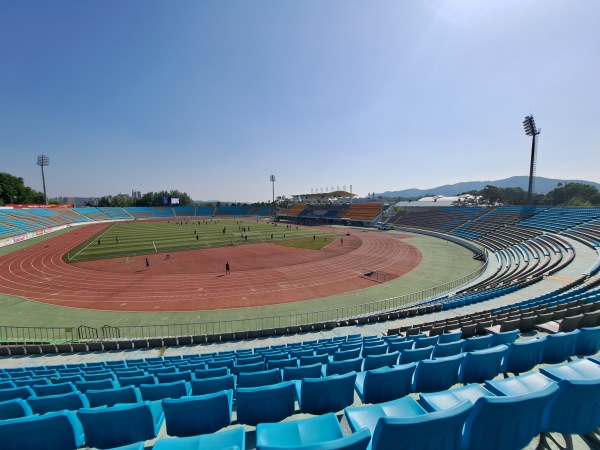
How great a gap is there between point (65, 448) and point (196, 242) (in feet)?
171

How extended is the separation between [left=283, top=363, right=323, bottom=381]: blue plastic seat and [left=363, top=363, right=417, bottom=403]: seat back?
1.38m

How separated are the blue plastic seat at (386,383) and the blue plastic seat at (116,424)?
311 cm

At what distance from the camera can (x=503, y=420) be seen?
2.60 metres

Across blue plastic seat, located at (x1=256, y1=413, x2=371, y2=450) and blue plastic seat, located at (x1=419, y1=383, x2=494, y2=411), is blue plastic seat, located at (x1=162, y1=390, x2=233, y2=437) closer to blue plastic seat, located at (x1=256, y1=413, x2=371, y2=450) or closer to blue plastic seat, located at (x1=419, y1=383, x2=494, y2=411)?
blue plastic seat, located at (x1=256, y1=413, x2=371, y2=450)

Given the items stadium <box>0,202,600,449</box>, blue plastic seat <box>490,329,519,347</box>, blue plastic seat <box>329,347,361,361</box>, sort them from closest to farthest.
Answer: stadium <box>0,202,600,449</box>
blue plastic seat <box>490,329,519,347</box>
blue plastic seat <box>329,347,361,361</box>

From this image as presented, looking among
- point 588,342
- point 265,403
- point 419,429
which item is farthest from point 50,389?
point 588,342

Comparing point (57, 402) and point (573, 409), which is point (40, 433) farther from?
point (573, 409)

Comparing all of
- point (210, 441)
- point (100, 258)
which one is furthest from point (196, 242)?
point (210, 441)

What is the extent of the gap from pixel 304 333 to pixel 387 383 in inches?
415

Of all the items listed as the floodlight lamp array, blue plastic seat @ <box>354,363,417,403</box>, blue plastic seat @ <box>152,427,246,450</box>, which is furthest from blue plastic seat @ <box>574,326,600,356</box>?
the floodlight lamp array

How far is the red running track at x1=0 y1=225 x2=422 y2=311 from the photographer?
80.2ft

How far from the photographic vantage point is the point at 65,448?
3.35m

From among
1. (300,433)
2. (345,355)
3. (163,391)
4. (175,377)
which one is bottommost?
(345,355)

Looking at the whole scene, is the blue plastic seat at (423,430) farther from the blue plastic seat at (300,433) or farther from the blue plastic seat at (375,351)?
the blue plastic seat at (375,351)
